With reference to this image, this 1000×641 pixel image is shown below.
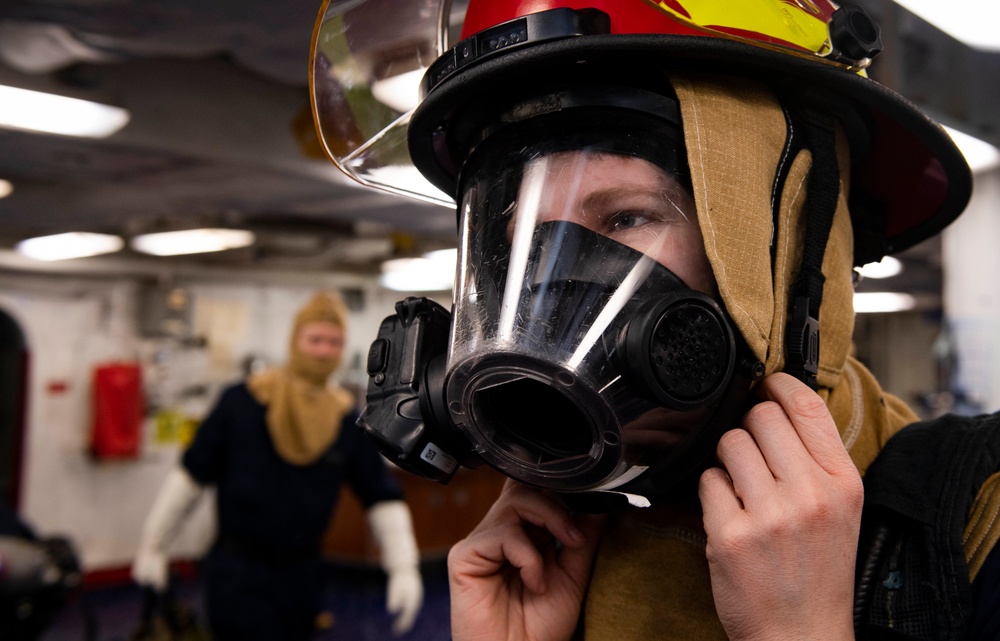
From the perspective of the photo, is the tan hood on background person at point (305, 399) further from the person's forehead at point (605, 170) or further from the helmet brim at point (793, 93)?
the person's forehead at point (605, 170)

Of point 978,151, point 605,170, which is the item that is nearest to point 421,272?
Answer: point 978,151

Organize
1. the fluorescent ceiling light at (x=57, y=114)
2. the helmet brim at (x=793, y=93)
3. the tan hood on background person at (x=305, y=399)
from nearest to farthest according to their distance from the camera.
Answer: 1. the helmet brim at (x=793, y=93)
2. the tan hood on background person at (x=305, y=399)
3. the fluorescent ceiling light at (x=57, y=114)

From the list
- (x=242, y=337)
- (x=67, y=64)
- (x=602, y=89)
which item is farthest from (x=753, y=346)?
(x=242, y=337)

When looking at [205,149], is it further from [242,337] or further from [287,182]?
[242,337]

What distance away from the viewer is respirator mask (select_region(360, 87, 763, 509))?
79 cm

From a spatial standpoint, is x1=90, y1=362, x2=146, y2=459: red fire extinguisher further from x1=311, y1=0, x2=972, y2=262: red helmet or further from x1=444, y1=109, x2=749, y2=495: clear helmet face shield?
x1=444, y1=109, x2=749, y2=495: clear helmet face shield

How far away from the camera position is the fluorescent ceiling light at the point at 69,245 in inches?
290

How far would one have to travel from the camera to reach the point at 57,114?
12.9ft

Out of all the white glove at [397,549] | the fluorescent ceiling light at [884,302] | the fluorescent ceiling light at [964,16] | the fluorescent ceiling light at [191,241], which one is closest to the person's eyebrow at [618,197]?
the fluorescent ceiling light at [964,16]

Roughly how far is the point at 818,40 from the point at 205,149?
13.3ft

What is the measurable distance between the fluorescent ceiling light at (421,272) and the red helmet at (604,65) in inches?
279

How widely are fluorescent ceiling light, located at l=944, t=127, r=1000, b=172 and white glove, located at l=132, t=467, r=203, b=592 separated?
12.9 feet

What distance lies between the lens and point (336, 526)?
8.05m

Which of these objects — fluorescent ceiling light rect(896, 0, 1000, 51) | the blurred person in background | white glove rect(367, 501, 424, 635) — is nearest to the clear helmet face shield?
fluorescent ceiling light rect(896, 0, 1000, 51)
